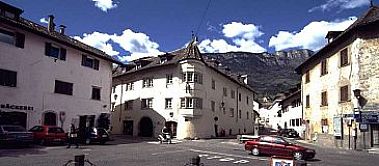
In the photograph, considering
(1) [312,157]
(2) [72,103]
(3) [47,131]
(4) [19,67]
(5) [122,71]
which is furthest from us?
(5) [122,71]

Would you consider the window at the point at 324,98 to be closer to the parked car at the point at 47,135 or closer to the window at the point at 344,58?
the window at the point at 344,58

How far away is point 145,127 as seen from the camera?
163ft

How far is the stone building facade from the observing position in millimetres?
29656

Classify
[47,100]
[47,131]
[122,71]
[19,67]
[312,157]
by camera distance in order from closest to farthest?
[312,157], [47,131], [19,67], [47,100], [122,71]

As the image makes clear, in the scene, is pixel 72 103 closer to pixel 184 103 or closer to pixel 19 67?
pixel 19 67

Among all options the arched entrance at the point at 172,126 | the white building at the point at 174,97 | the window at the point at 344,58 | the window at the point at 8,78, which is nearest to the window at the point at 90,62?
the window at the point at 8,78

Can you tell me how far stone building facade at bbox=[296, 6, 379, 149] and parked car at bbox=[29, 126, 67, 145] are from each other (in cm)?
2289

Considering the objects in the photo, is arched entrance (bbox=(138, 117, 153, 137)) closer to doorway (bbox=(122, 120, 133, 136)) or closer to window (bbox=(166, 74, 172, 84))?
doorway (bbox=(122, 120, 133, 136))

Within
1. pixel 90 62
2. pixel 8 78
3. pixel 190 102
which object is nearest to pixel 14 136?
pixel 8 78

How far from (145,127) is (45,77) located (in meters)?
19.4

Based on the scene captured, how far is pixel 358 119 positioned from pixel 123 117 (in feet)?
107

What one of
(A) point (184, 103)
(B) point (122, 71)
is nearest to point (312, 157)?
(A) point (184, 103)

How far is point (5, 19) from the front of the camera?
28.2m

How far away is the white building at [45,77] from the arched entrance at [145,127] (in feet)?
31.5
